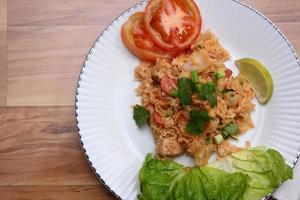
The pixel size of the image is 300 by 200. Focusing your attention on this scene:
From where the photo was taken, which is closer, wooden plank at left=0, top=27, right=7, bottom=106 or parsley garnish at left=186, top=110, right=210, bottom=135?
parsley garnish at left=186, top=110, right=210, bottom=135

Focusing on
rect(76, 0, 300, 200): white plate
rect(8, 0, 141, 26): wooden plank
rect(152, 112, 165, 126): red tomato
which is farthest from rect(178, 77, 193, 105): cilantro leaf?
rect(8, 0, 141, 26): wooden plank

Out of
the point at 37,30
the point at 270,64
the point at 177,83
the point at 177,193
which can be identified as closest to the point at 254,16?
the point at 270,64

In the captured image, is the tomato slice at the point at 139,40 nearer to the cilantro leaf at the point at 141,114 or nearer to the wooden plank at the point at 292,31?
the cilantro leaf at the point at 141,114

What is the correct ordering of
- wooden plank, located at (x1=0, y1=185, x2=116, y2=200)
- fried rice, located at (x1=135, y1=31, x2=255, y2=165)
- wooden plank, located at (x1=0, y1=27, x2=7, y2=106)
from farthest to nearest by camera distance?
wooden plank, located at (x1=0, y1=27, x2=7, y2=106) < wooden plank, located at (x1=0, y1=185, x2=116, y2=200) < fried rice, located at (x1=135, y1=31, x2=255, y2=165)

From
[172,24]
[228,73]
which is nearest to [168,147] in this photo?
[228,73]

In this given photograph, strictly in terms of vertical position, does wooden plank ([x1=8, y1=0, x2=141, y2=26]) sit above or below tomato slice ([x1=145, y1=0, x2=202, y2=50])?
below

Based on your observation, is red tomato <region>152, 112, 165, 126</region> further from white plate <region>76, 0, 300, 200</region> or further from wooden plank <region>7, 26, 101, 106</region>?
wooden plank <region>7, 26, 101, 106</region>

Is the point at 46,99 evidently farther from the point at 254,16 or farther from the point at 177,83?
the point at 254,16

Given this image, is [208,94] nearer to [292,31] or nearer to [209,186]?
[209,186]
